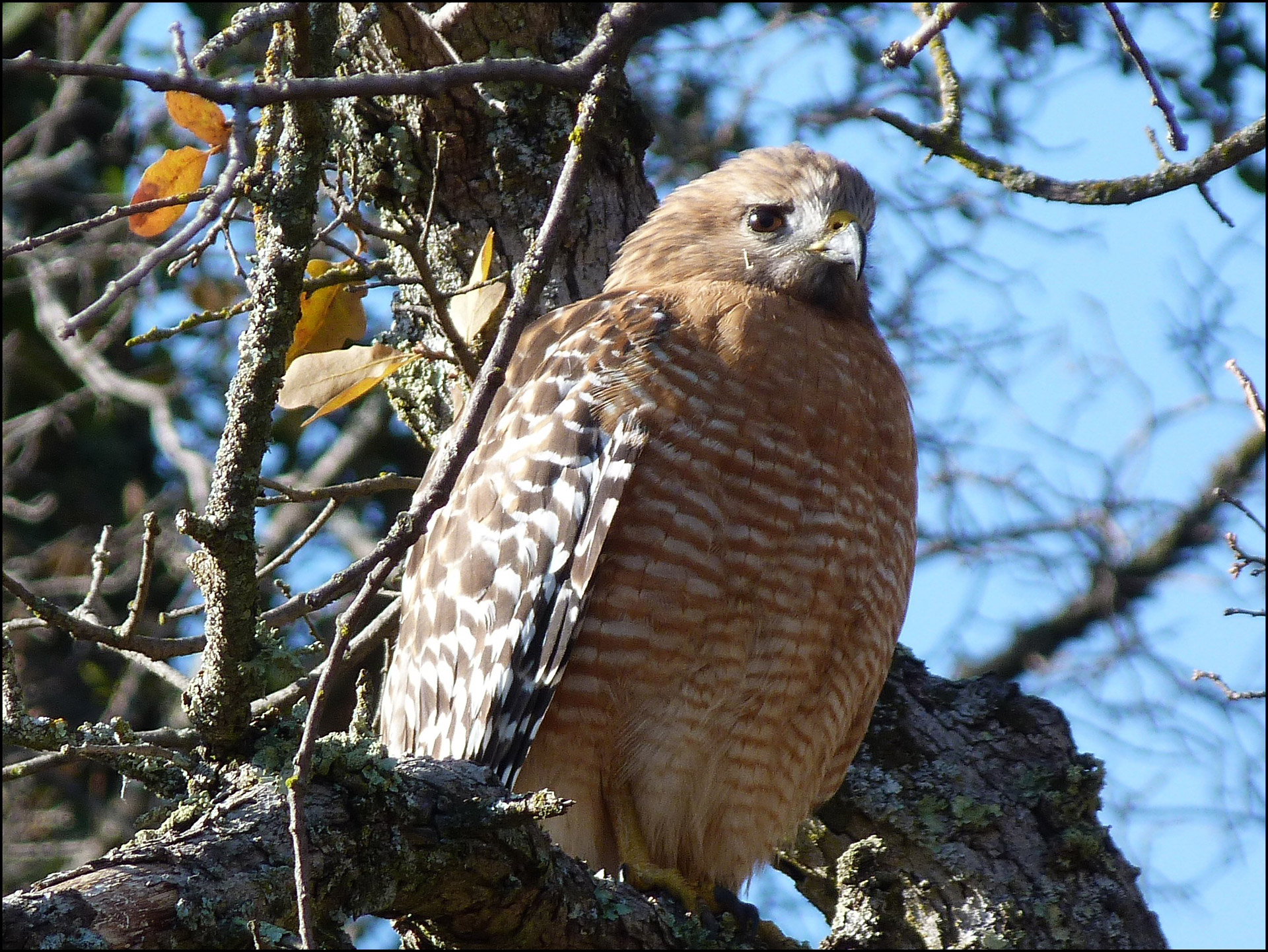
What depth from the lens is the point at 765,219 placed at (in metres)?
4.73

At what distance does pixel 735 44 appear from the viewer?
8023 millimetres

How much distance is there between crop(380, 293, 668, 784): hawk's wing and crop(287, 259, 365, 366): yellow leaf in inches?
22.0

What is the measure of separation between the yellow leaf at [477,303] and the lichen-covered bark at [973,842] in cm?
189

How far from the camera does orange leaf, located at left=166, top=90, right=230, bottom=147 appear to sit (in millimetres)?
2891

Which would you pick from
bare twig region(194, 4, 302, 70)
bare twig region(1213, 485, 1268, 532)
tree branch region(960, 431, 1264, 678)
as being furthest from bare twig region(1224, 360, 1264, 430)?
tree branch region(960, 431, 1264, 678)

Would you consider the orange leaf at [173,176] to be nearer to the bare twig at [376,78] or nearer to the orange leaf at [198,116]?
the orange leaf at [198,116]

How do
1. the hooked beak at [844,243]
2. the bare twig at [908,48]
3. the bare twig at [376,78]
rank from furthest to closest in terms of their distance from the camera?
1. the hooked beak at [844,243]
2. the bare twig at [908,48]
3. the bare twig at [376,78]

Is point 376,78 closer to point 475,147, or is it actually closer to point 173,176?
point 173,176

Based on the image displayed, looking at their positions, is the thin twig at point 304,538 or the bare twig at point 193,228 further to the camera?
the thin twig at point 304,538

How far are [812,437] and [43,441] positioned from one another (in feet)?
19.6

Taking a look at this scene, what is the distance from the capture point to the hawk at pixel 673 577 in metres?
3.74

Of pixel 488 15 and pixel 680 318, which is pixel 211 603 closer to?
pixel 680 318

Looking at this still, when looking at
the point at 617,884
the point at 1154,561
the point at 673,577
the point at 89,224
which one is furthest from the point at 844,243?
the point at 1154,561

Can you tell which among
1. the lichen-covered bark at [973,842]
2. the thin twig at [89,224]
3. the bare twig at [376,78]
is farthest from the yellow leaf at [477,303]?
the lichen-covered bark at [973,842]
